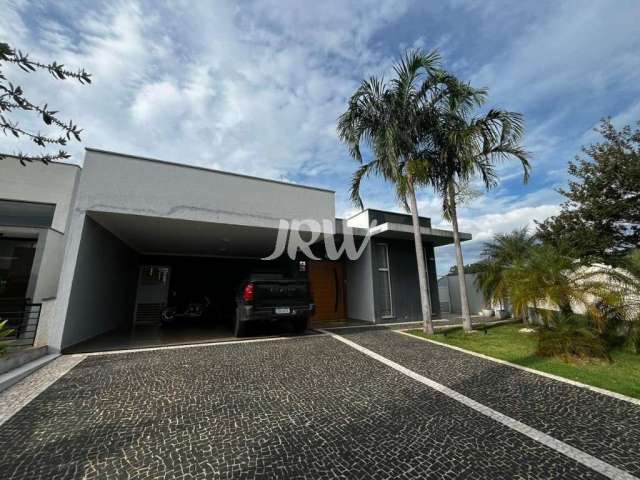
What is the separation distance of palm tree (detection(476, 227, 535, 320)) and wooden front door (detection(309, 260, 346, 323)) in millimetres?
5332

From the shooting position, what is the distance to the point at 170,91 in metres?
4.31

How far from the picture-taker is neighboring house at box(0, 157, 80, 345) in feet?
19.1

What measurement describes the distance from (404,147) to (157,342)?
8.34 metres

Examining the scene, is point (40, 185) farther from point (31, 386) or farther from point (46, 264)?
point (31, 386)

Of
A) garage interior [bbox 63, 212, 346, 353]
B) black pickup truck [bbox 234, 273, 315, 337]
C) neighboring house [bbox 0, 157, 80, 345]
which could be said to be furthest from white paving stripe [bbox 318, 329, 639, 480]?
neighboring house [bbox 0, 157, 80, 345]

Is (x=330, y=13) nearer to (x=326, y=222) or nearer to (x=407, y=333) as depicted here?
(x=326, y=222)

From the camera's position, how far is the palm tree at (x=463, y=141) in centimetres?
681

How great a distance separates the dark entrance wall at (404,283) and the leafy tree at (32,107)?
28.0ft

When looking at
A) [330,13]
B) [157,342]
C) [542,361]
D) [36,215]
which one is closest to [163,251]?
[36,215]

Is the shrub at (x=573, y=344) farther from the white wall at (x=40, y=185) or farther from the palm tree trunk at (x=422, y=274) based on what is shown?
the white wall at (x=40, y=185)

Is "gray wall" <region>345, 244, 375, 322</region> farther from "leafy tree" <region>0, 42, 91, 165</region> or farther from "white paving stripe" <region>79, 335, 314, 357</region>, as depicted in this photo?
"leafy tree" <region>0, 42, 91, 165</region>

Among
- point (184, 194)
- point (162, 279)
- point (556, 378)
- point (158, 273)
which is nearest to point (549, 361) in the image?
point (556, 378)

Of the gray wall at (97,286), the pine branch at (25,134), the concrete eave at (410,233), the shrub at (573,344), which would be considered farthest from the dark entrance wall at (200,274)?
the pine branch at (25,134)

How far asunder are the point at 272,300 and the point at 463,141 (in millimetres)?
6612
